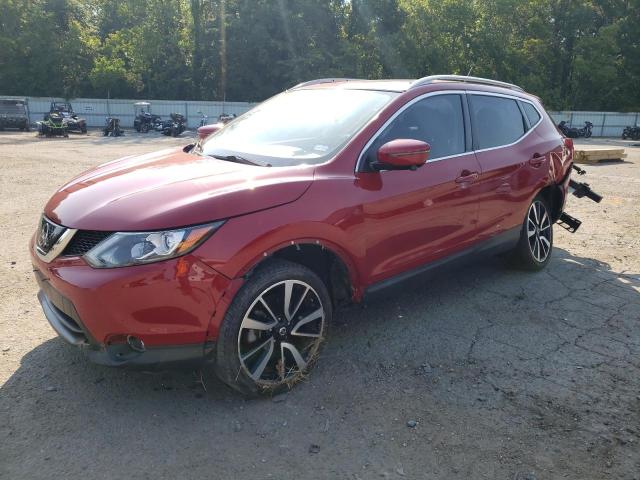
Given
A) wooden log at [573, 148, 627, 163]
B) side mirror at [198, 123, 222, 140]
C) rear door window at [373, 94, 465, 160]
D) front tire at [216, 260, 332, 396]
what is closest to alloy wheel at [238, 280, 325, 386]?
front tire at [216, 260, 332, 396]

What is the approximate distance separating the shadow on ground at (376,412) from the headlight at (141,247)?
2.97 feet

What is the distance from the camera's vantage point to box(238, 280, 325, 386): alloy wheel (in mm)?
2959

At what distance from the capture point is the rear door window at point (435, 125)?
12.2 ft

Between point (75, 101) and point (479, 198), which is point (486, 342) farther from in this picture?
point (75, 101)

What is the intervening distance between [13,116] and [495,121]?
105 ft

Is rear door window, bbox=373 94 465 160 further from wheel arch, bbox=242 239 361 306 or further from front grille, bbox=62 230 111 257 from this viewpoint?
front grille, bbox=62 230 111 257

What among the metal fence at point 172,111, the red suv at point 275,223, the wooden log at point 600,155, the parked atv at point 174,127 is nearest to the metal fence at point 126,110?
the metal fence at point 172,111

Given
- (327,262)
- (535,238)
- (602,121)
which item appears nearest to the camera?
(327,262)

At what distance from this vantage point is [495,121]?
4.70 meters

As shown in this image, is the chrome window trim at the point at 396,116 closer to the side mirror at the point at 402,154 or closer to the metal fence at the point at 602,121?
the side mirror at the point at 402,154

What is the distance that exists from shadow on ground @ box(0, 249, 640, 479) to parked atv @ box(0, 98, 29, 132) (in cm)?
3122

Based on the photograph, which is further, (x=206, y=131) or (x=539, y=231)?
(x=539, y=231)

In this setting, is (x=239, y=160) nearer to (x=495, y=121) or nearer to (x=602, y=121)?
(x=495, y=121)

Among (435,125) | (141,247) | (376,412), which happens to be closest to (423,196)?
(435,125)
